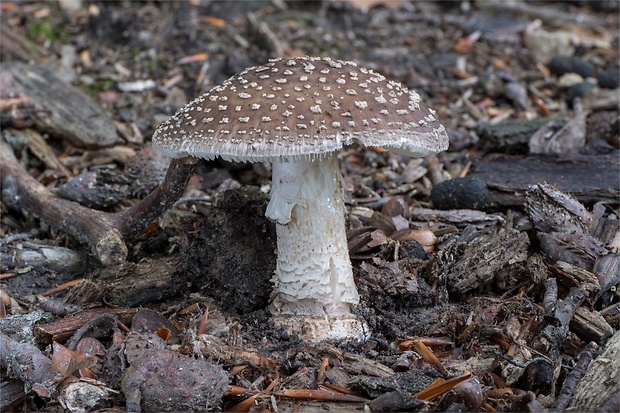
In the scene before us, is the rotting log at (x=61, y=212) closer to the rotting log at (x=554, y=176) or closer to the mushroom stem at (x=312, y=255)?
the mushroom stem at (x=312, y=255)

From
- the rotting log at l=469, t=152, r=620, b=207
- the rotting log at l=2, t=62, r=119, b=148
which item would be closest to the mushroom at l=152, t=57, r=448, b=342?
the rotting log at l=469, t=152, r=620, b=207

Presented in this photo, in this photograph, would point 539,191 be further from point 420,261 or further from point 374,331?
point 374,331

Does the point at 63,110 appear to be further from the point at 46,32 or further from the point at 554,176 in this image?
the point at 554,176

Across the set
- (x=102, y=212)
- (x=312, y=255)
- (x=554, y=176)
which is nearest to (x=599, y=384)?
(x=312, y=255)

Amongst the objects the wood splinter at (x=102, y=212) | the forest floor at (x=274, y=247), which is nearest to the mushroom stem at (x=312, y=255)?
the forest floor at (x=274, y=247)

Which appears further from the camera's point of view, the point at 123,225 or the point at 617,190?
the point at 617,190

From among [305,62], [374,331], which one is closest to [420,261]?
[374,331]

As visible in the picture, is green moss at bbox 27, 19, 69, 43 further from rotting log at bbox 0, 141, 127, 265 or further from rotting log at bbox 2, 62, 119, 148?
rotting log at bbox 0, 141, 127, 265
